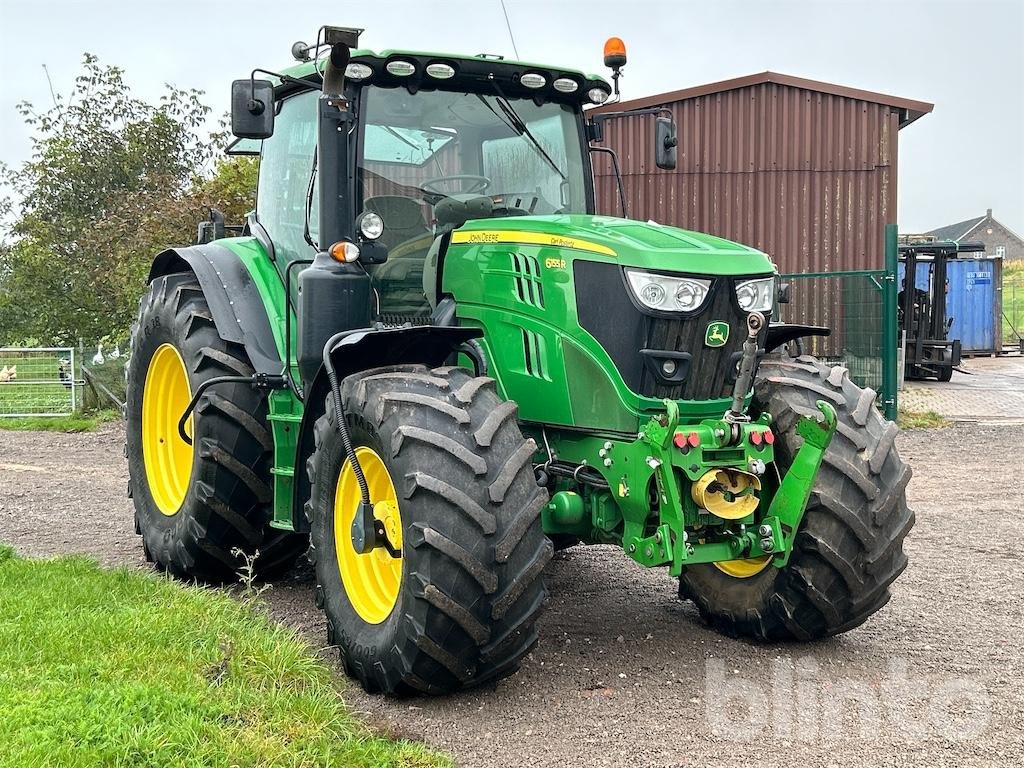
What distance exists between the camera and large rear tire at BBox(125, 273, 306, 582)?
541 cm

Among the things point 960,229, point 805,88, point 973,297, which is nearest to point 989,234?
point 960,229

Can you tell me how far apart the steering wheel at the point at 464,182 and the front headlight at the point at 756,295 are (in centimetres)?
154

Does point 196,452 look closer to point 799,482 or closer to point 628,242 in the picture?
point 628,242

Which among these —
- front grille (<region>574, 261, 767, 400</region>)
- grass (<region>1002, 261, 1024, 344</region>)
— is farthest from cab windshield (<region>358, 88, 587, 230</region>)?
grass (<region>1002, 261, 1024, 344</region>)

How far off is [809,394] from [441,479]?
1.71m

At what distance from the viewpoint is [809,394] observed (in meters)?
4.59

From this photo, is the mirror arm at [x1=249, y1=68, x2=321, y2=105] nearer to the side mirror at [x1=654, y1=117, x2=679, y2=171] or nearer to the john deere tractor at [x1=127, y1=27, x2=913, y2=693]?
the john deere tractor at [x1=127, y1=27, x2=913, y2=693]

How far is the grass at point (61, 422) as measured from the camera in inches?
531

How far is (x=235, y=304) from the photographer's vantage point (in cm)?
568

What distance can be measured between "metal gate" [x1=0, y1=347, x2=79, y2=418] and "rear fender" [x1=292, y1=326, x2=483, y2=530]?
35.1ft

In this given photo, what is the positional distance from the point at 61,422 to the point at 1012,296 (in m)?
36.8

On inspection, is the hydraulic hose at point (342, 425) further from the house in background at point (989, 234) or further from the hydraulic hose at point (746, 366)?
the house in background at point (989, 234)

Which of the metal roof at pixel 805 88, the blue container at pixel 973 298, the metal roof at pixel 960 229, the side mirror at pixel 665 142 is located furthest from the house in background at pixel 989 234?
the side mirror at pixel 665 142

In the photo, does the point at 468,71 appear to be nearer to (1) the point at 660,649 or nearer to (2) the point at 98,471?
(1) the point at 660,649
